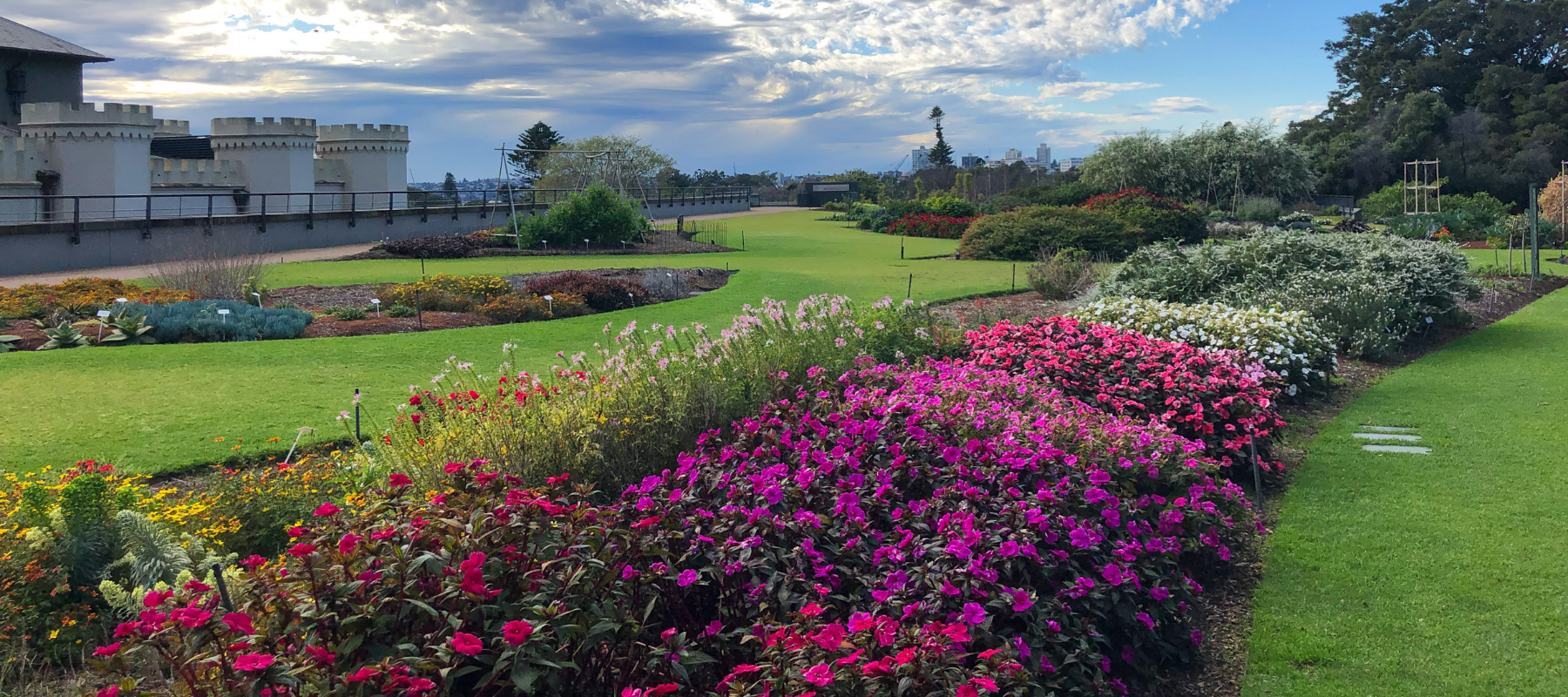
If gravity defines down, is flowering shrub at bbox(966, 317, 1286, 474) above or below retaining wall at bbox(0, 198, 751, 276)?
below

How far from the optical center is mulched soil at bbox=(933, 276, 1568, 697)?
3861 mm

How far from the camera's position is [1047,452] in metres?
4.39

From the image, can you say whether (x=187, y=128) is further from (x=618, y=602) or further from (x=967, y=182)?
(x=618, y=602)

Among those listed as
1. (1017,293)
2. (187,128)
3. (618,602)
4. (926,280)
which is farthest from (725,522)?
(187,128)

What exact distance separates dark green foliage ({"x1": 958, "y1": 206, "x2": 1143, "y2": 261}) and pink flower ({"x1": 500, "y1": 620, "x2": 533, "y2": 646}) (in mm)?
21107

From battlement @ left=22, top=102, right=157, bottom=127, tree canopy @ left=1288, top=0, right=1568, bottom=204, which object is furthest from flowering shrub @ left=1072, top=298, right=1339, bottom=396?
tree canopy @ left=1288, top=0, right=1568, bottom=204

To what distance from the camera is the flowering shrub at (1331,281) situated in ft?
34.6

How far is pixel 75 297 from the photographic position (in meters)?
11.5

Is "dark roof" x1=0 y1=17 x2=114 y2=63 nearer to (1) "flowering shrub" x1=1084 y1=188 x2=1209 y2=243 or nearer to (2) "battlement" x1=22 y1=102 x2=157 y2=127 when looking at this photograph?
(2) "battlement" x1=22 y1=102 x2=157 y2=127

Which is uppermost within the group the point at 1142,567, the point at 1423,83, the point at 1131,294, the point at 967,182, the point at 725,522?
the point at 1423,83

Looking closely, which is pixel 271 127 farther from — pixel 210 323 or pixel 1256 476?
pixel 1256 476

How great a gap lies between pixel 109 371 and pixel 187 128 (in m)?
39.7

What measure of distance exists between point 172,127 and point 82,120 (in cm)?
1052

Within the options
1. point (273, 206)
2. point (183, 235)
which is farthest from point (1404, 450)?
point (273, 206)
